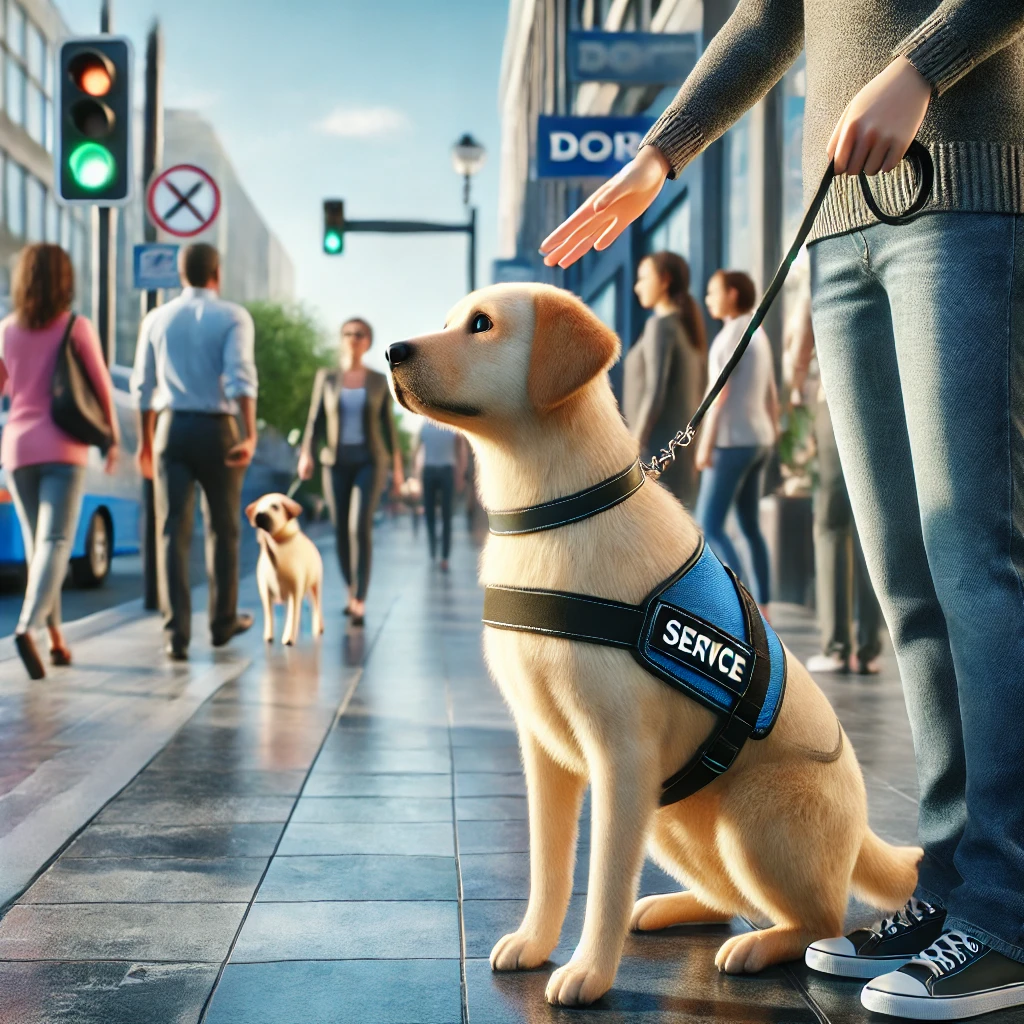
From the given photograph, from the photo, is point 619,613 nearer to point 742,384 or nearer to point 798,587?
point 742,384

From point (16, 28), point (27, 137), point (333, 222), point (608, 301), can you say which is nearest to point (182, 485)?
point (333, 222)

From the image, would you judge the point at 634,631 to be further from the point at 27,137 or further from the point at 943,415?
the point at 27,137

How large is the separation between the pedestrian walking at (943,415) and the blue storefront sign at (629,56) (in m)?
9.55

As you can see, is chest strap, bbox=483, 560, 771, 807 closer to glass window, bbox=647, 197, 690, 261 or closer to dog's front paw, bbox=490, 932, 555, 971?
dog's front paw, bbox=490, 932, 555, 971

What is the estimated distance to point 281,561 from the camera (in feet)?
25.3

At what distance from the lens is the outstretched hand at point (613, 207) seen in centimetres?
241

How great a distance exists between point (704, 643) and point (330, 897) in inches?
45.5

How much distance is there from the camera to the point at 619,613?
1.99 metres

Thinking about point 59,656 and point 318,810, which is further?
point 59,656

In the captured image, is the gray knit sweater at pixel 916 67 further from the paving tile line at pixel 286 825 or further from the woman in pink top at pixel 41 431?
the woman in pink top at pixel 41 431

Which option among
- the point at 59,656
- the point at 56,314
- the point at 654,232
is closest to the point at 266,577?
the point at 59,656

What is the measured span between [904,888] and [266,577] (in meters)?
5.91

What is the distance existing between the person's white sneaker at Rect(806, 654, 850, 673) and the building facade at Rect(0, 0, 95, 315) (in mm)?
31723

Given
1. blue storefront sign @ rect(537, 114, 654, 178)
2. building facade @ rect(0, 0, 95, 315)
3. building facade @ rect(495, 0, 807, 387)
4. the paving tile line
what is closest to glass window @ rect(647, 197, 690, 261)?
building facade @ rect(495, 0, 807, 387)
